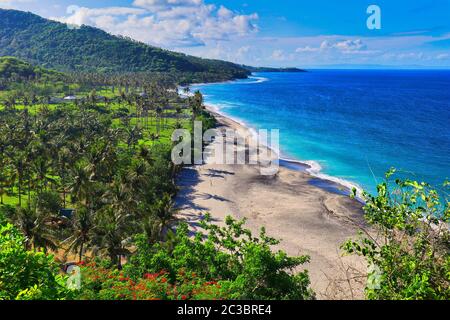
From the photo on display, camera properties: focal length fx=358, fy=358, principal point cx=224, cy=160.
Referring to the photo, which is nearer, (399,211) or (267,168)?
(399,211)

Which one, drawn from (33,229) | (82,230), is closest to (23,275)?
(33,229)

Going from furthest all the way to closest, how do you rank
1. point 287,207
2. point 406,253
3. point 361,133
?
A: point 361,133, point 287,207, point 406,253

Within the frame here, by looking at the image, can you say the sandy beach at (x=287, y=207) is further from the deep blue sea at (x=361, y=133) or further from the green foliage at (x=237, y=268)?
the green foliage at (x=237, y=268)

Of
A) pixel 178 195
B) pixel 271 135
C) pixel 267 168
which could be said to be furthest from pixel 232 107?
Answer: pixel 178 195

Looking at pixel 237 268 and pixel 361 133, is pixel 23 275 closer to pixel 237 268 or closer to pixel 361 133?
pixel 237 268

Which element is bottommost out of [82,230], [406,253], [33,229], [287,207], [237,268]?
[287,207]

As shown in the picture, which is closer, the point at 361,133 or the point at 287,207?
the point at 287,207

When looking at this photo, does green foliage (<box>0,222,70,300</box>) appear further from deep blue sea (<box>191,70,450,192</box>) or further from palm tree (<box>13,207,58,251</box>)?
deep blue sea (<box>191,70,450,192</box>)
